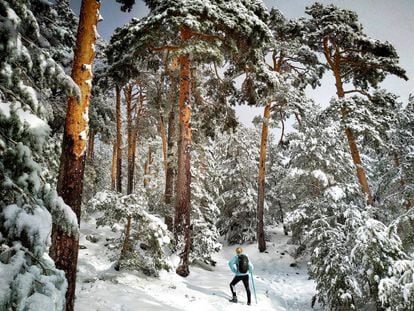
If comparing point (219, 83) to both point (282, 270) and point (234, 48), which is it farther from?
point (282, 270)

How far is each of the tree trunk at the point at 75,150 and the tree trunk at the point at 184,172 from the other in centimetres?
528

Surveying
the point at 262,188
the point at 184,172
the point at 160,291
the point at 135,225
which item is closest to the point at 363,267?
the point at 160,291

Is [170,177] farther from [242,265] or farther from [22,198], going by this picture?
[22,198]

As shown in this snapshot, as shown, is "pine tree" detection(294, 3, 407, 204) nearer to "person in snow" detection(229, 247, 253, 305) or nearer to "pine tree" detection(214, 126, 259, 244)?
"person in snow" detection(229, 247, 253, 305)

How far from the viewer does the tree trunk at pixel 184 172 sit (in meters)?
11.0

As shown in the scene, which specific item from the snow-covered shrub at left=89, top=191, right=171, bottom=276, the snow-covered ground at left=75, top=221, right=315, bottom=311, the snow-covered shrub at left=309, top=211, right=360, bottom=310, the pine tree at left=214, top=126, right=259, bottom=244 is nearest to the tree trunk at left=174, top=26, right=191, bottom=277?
the snow-covered ground at left=75, top=221, right=315, bottom=311

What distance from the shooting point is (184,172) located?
37.6 feet

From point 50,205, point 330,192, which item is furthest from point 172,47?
point 330,192

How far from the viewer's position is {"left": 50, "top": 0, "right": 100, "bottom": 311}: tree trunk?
5.37m

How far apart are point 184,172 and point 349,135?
7.75m

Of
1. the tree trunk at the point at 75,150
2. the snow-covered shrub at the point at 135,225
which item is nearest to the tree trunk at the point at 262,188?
the snow-covered shrub at the point at 135,225

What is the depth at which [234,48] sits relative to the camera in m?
10.6

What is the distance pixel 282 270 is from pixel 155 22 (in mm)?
15382

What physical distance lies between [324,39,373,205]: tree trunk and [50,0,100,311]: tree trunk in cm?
1141
